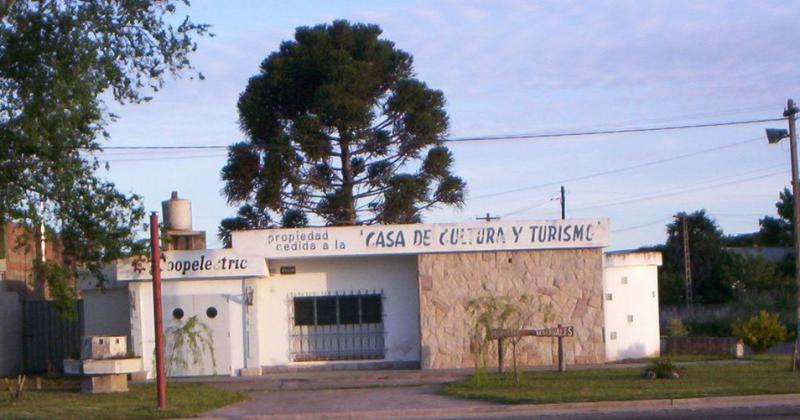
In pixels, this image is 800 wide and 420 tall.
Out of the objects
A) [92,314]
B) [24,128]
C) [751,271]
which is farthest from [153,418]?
[751,271]

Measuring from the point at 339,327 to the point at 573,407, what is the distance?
10058 millimetres

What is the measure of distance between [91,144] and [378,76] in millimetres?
16480

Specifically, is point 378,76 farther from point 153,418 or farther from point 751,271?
point 751,271

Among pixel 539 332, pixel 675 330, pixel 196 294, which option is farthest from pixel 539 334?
pixel 675 330

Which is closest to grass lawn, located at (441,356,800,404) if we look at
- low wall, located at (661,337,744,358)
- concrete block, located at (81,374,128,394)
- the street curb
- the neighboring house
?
the street curb

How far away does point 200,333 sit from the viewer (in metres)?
26.9

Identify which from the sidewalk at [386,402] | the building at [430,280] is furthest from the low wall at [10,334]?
the sidewalk at [386,402]

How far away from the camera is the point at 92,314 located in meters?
28.6

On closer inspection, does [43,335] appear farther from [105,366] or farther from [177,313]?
[105,366]

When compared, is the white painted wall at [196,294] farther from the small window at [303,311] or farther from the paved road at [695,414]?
the paved road at [695,414]

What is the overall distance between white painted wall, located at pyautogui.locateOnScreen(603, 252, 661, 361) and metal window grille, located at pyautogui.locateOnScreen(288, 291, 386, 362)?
229 inches

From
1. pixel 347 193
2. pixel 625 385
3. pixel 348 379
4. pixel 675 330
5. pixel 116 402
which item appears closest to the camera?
pixel 116 402

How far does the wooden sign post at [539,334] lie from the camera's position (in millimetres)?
23266

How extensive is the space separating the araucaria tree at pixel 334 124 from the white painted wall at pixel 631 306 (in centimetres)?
969
